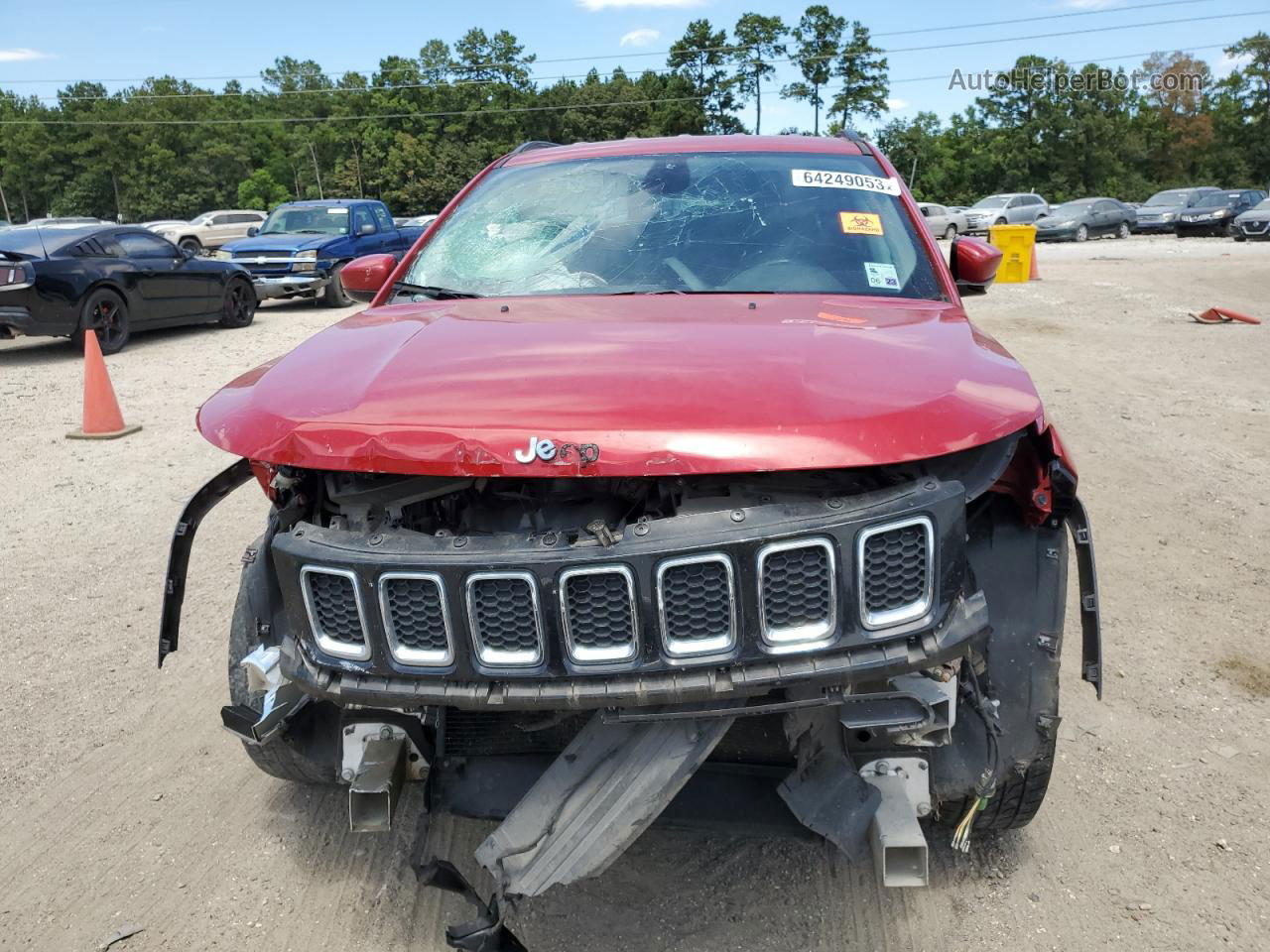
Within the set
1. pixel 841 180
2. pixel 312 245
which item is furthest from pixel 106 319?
pixel 841 180

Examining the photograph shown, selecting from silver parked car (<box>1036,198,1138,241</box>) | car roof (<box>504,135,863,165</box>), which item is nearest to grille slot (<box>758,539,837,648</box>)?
car roof (<box>504,135,863,165</box>)

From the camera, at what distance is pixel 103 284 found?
11461 mm

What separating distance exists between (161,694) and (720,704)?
104 inches

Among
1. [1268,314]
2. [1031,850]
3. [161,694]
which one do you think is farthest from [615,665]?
[1268,314]

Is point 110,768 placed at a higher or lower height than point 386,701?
lower

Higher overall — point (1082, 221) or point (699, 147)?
point (699, 147)

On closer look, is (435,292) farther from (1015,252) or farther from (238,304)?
(1015,252)

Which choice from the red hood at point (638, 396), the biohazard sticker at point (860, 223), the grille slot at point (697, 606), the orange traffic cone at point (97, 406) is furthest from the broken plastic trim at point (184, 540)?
the orange traffic cone at point (97, 406)

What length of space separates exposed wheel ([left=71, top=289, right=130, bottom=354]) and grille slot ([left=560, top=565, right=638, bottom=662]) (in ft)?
37.4

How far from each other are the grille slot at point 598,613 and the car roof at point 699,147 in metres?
2.33

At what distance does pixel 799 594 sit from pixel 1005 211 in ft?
112

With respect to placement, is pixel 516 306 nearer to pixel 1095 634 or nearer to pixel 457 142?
pixel 1095 634

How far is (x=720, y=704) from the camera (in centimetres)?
192

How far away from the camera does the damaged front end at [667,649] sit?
1.83 m
